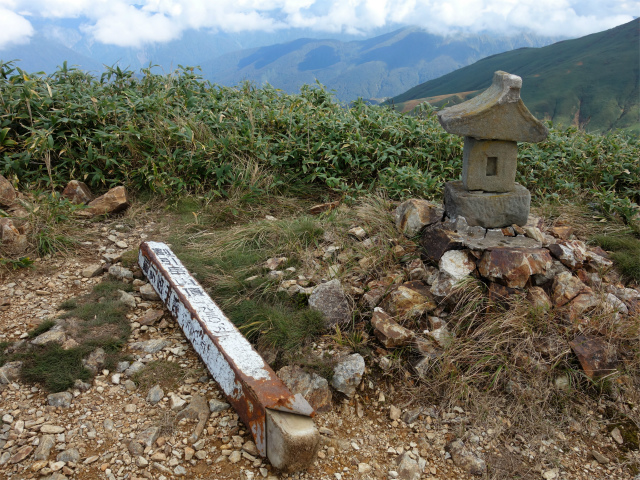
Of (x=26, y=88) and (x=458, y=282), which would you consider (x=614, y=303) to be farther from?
(x=26, y=88)

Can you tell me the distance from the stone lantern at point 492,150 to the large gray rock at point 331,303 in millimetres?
1213

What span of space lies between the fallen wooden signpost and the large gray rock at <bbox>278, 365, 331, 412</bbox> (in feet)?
1.15

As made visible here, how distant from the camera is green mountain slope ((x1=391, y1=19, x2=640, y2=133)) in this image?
7100cm

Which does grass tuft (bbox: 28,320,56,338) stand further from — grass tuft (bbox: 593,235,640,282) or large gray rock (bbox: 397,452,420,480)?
grass tuft (bbox: 593,235,640,282)

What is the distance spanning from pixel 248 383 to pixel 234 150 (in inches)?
147

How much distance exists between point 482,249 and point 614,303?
0.94 meters

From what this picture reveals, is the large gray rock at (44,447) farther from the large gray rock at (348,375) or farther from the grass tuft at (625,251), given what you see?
the grass tuft at (625,251)

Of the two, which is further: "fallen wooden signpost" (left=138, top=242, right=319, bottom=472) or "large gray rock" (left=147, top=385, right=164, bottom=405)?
"large gray rock" (left=147, top=385, right=164, bottom=405)

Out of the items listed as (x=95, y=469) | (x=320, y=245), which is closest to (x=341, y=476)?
(x=95, y=469)

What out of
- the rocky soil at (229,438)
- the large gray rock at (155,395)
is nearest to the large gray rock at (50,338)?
the rocky soil at (229,438)

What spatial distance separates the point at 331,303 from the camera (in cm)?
325

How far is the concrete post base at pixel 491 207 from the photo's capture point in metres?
3.62

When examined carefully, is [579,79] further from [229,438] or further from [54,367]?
[54,367]

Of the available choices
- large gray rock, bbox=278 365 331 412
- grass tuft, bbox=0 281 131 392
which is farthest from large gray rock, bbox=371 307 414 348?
grass tuft, bbox=0 281 131 392
